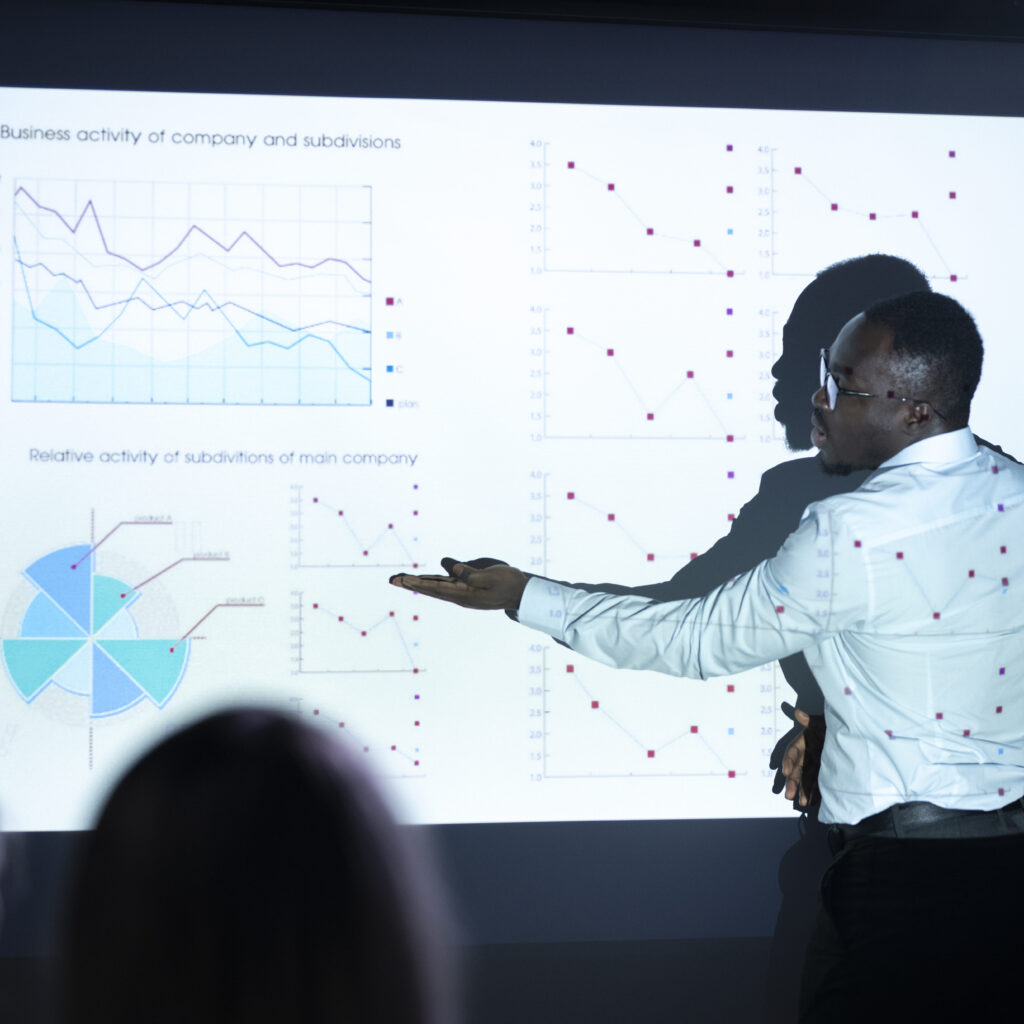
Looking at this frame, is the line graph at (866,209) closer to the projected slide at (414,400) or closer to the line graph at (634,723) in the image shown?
the projected slide at (414,400)

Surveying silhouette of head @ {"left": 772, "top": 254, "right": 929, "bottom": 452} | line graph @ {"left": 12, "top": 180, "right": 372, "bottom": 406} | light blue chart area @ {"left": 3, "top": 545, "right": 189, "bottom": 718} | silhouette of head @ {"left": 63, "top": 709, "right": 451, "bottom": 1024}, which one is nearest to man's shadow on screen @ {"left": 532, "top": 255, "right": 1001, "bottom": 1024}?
silhouette of head @ {"left": 772, "top": 254, "right": 929, "bottom": 452}

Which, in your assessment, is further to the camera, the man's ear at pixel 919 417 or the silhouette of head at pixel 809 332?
the silhouette of head at pixel 809 332

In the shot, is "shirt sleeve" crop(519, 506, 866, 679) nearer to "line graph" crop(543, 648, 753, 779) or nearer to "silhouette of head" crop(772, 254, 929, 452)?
"line graph" crop(543, 648, 753, 779)

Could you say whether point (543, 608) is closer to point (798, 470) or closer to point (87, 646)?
point (798, 470)

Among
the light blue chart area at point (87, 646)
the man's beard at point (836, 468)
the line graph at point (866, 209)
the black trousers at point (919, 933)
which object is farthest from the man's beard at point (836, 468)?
the light blue chart area at point (87, 646)

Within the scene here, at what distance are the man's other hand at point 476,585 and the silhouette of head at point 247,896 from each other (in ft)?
3.92

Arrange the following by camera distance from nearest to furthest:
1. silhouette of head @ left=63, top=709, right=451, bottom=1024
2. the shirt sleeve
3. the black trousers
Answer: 1. silhouette of head @ left=63, top=709, right=451, bottom=1024
2. the black trousers
3. the shirt sleeve

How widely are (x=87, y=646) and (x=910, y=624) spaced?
151 cm

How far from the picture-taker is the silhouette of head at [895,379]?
167 centimetres

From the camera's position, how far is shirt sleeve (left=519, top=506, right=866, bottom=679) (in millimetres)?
1604

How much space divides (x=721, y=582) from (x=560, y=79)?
3.50 ft

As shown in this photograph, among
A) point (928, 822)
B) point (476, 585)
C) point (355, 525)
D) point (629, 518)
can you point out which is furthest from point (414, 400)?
point (928, 822)

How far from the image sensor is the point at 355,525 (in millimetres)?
1830

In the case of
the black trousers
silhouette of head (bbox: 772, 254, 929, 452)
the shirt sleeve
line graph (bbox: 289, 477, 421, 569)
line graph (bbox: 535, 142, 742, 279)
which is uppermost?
line graph (bbox: 535, 142, 742, 279)
